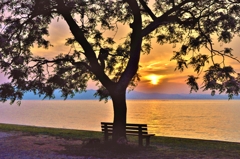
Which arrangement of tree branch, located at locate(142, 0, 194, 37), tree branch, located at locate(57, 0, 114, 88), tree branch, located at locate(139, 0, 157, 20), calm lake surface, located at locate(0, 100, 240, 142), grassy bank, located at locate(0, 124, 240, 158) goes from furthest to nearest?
calm lake surface, located at locate(0, 100, 240, 142) < tree branch, located at locate(139, 0, 157, 20) < tree branch, located at locate(57, 0, 114, 88) < tree branch, located at locate(142, 0, 194, 37) < grassy bank, located at locate(0, 124, 240, 158)

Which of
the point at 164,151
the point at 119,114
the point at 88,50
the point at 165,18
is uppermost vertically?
the point at 165,18

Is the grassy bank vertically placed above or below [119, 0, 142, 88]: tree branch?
below

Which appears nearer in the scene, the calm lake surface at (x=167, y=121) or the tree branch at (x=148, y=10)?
the tree branch at (x=148, y=10)

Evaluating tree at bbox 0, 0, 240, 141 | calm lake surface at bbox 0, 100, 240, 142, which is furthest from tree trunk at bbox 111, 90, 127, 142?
calm lake surface at bbox 0, 100, 240, 142

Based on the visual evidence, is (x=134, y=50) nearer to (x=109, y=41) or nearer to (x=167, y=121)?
(x=109, y=41)

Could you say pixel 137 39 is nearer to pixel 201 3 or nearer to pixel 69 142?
pixel 201 3

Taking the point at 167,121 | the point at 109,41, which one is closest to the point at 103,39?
the point at 109,41

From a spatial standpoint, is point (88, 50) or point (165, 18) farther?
point (88, 50)

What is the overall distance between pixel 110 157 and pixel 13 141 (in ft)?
20.4

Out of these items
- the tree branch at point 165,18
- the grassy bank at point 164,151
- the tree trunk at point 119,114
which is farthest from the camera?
the tree branch at point 165,18

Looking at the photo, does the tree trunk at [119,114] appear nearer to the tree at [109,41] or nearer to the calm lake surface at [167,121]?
the tree at [109,41]

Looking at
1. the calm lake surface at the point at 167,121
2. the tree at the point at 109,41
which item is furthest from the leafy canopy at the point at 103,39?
the calm lake surface at the point at 167,121

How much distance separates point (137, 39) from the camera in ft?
44.4

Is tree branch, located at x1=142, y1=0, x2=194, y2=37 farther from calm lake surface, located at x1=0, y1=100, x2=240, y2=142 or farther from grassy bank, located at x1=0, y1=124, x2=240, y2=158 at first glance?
calm lake surface, located at x1=0, y1=100, x2=240, y2=142
